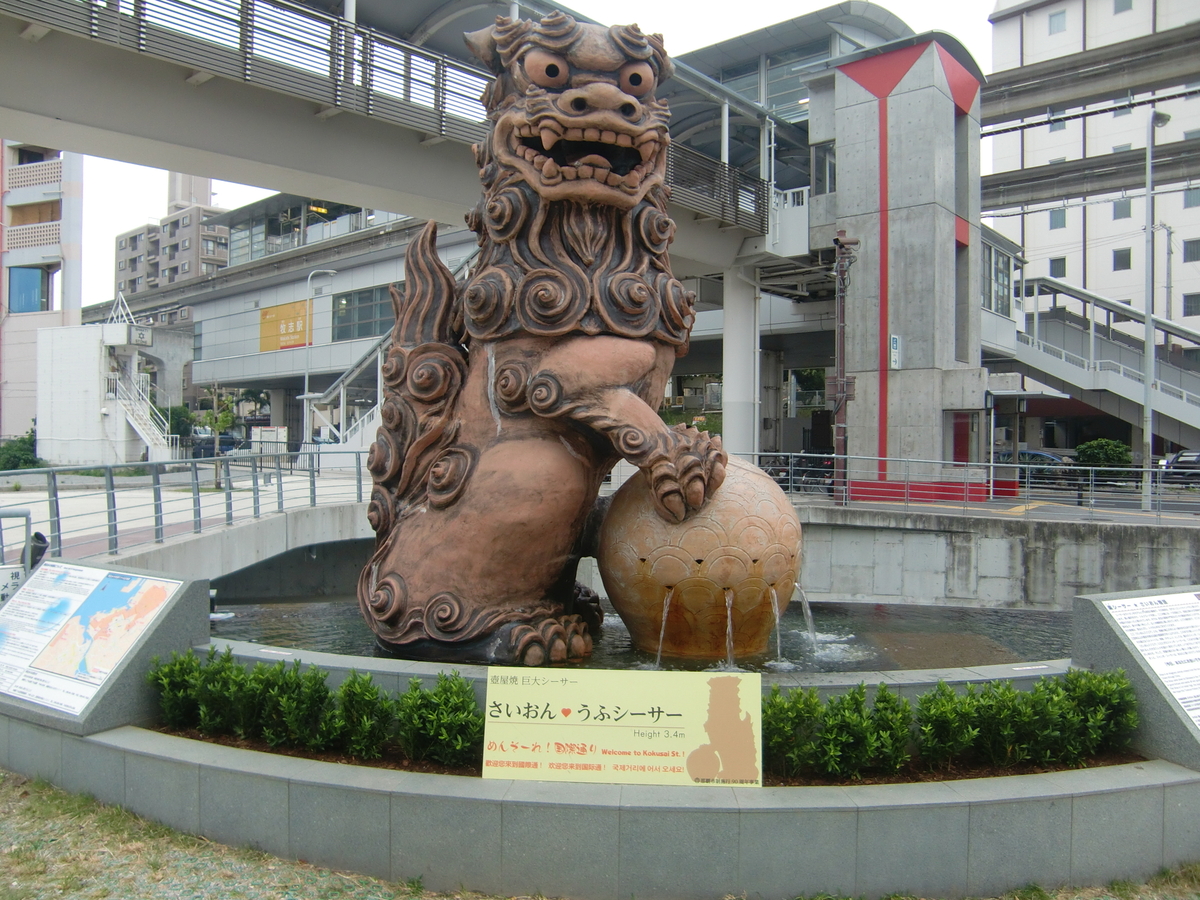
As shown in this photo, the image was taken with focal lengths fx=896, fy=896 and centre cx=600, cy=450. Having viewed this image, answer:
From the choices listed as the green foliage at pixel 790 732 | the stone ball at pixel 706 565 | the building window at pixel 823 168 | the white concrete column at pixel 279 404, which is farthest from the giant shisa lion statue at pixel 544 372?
the white concrete column at pixel 279 404

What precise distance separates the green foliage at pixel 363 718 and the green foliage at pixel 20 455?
83.7 feet

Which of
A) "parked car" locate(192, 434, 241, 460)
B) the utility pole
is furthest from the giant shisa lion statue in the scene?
"parked car" locate(192, 434, 241, 460)

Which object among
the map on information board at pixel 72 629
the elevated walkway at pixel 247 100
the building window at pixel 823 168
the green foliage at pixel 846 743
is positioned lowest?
the green foliage at pixel 846 743

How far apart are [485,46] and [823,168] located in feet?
59.6

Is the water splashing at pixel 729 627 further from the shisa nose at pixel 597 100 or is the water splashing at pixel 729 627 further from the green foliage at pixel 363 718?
the shisa nose at pixel 597 100

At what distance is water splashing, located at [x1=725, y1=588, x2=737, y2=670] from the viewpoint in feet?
19.1

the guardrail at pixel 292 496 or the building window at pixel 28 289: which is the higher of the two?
the building window at pixel 28 289

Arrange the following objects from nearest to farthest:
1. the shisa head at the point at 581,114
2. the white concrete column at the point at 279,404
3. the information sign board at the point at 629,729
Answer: the information sign board at the point at 629,729
the shisa head at the point at 581,114
the white concrete column at the point at 279,404

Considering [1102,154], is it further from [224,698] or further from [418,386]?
[224,698]

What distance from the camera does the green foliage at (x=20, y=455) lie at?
2591cm

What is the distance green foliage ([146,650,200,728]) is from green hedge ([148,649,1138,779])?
216mm

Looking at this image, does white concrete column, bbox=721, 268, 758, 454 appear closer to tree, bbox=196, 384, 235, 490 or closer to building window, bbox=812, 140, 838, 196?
building window, bbox=812, 140, 838, 196

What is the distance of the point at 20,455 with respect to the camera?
26047mm

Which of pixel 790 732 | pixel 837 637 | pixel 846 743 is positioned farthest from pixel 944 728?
pixel 837 637
